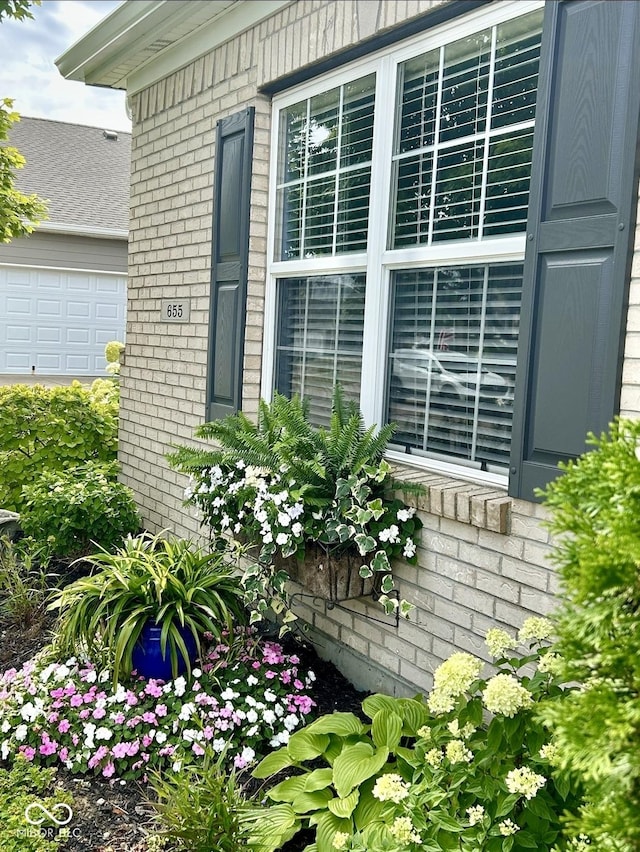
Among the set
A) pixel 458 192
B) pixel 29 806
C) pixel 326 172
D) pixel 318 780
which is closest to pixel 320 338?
pixel 326 172

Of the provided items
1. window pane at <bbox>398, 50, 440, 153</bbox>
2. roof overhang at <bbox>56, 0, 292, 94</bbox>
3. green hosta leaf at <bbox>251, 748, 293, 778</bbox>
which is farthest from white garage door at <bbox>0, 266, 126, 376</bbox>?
green hosta leaf at <bbox>251, 748, 293, 778</bbox>

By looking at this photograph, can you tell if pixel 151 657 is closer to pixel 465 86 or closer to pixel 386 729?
pixel 386 729

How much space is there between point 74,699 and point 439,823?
5.62 feet

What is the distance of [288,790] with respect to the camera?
2.69 meters

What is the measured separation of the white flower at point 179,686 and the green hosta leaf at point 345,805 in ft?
3.09

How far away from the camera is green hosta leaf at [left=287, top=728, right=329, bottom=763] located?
→ 2.78 m

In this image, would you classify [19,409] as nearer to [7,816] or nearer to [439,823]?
[7,816]

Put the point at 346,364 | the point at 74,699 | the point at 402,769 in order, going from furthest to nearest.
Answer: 1. the point at 346,364
2. the point at 74,699
3. the point at 402,769

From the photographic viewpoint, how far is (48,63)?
20.0 feet

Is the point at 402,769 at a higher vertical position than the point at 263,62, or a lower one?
lower

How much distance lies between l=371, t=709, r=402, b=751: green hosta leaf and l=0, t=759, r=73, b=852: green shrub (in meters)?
1.03

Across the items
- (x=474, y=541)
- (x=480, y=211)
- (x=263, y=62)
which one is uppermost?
(x=263, y=62)

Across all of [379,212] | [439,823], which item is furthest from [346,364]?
[439,823]

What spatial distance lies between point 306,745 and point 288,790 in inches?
6.4
